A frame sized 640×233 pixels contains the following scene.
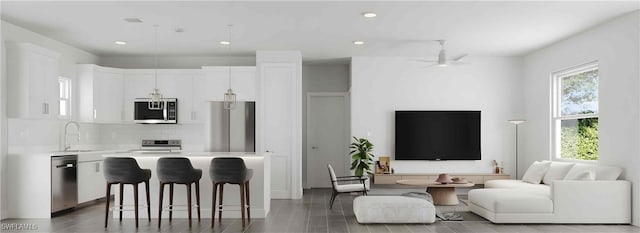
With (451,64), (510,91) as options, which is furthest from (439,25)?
(510,91)

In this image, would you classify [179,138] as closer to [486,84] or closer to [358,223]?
[358,223]

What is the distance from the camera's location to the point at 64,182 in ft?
23.7

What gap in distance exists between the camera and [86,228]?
6109 mm

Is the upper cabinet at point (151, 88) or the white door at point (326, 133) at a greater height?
the upper cabinet at point (151, 88)

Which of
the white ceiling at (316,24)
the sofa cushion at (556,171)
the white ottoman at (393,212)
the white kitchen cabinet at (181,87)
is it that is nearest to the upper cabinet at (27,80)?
the white ceiling at (316,24)

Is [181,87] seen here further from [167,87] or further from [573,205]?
[573,205]

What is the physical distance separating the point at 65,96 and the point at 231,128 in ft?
8.96

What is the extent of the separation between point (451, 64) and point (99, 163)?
20.5ft

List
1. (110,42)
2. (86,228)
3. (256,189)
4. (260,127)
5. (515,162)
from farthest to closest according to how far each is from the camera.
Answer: (515,162) < (260,127) < (110,42) < (256,189) < (86,228)

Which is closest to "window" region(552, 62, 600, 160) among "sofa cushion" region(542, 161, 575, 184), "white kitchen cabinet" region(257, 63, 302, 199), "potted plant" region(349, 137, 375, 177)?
"sofa cushion" region(542, 161, 575, 184)

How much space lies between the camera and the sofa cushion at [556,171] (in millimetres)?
7336

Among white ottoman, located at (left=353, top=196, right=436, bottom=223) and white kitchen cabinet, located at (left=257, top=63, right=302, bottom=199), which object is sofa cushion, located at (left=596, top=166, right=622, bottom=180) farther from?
white kitchen cabinet, located at (left=257, top=63, right=302, bottom=199)

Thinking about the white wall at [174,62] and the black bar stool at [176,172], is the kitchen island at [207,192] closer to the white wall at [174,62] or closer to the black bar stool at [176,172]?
the black bar stool at [176,172]

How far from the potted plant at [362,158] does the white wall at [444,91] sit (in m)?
0.29
